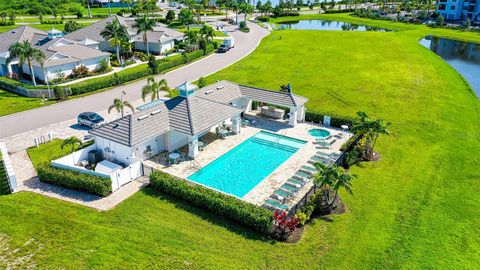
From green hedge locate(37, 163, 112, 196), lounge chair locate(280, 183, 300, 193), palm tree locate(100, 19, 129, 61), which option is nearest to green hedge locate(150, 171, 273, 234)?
green hedge locate(37, 163, 112, 196)

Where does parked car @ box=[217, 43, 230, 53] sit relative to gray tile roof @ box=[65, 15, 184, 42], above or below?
below

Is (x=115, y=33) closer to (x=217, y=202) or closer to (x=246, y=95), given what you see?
(x=246, y=95)

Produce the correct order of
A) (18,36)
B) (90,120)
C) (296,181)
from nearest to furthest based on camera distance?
(296,181), (90,120), (18,36)

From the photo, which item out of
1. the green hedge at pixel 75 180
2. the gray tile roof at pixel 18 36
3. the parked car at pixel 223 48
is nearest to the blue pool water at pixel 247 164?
the green hedge at pixel 75 180

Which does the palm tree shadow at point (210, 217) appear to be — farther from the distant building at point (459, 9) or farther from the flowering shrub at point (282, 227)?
the distant building at point (459, 9)

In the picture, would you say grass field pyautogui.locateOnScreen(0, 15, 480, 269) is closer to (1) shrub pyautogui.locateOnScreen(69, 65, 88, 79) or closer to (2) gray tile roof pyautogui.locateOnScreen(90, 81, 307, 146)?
(2) gray tile roof pyautogui.locateOnScreen(90, 81, 307, 146)

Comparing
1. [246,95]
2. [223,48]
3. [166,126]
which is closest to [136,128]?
[166,126]
